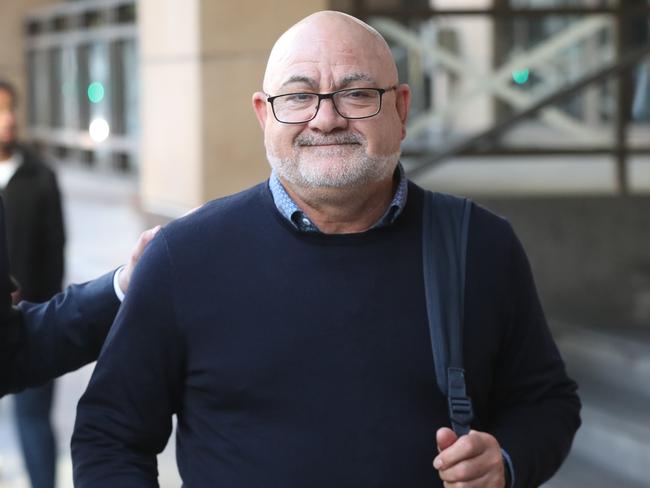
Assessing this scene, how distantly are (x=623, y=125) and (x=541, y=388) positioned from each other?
20.1 ft

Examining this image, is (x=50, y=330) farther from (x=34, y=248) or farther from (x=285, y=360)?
(x=34, y=248)

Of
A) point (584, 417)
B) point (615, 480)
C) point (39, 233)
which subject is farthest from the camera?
point (584, 417)

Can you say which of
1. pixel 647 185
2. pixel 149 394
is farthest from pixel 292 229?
pixel 647 185

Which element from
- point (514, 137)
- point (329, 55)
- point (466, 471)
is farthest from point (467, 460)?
point (514, 137)

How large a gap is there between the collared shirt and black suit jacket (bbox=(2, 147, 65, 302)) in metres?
3.09

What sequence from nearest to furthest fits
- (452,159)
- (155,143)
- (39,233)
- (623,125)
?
(39,233) < (452,159) < (623,125) < (155,143)

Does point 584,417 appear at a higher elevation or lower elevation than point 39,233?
lower

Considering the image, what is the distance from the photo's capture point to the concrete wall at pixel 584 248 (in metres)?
8.21

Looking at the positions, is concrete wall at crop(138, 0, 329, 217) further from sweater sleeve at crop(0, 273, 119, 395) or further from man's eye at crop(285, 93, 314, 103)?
man's eye at crop(285, 93, 314, 103)

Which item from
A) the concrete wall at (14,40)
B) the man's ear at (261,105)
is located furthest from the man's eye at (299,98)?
the concrete wall at (14,40)

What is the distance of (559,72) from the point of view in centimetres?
980

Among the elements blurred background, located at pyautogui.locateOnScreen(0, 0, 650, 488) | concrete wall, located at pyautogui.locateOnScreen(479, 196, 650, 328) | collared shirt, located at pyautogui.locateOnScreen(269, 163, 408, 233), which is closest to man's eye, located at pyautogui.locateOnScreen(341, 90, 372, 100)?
collared shirt, located at pyautogui.locateOnScreen(269, 163, 408, 233)

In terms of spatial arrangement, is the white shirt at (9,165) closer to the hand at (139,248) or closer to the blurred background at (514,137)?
the blurred background at (514,137)

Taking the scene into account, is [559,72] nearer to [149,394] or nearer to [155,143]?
[155,143]
